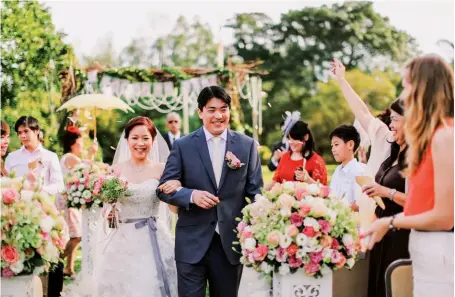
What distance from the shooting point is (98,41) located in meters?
38.9

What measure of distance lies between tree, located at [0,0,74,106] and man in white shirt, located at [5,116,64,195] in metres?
7.40

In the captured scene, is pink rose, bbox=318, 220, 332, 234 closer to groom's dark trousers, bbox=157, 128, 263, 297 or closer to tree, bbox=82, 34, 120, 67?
groom's dark trousers, bbox=157, 128, 263, 297

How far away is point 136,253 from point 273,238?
8.09 ft

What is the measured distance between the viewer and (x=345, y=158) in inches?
257

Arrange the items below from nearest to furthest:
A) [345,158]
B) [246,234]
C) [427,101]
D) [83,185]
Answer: [427,101]
[246,234]
[345,158]
[83,185]

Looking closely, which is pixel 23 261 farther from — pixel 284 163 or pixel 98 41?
pixel 98 41

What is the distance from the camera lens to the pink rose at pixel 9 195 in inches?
148

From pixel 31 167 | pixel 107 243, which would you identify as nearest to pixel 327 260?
pixel 107 243

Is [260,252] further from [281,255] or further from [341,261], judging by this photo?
[341,261]

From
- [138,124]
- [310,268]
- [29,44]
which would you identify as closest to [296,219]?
[310,268]

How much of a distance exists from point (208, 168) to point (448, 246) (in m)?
2.07

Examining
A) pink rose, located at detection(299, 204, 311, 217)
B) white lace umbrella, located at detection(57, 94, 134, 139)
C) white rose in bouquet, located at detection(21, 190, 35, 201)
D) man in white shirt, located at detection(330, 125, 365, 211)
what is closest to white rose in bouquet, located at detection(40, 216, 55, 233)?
white rose in bouquet, located at detection(21, 190, 35, 201)

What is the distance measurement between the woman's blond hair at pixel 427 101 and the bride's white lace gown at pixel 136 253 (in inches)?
122

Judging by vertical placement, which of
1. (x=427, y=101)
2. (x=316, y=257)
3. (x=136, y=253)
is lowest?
(x=136, y=253)
